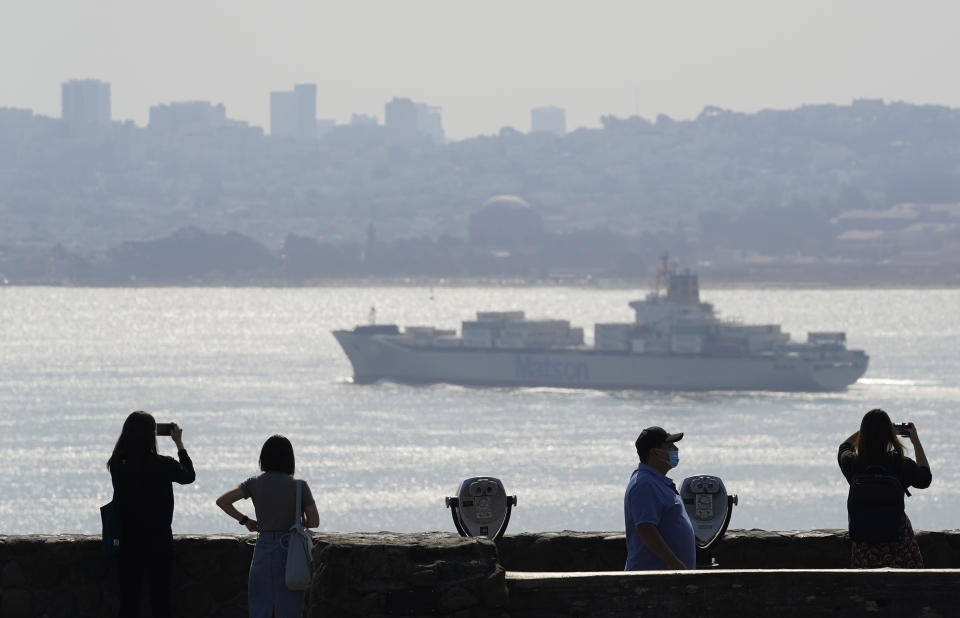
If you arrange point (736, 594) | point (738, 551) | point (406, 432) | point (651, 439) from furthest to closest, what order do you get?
point (406, 432) < point (738, 551) < point (651, 439) < point (736, 594)

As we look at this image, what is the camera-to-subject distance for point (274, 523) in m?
5.49

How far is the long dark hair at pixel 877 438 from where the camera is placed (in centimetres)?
539

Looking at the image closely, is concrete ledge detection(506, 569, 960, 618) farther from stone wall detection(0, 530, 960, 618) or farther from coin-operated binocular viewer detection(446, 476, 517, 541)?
coin-operated binocular viewer detection(446, 476, 517, 541)

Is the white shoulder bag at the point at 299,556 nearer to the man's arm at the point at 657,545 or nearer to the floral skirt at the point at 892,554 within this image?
the man's arm at the point at 657,545

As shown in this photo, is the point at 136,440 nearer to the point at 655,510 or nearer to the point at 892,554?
the point at 655,510

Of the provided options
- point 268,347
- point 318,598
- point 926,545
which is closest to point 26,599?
point 318,598

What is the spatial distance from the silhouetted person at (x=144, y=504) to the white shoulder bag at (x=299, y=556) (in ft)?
1.46

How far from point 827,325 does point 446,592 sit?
16386 cm

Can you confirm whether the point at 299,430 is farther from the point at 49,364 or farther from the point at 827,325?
the point at 827,325

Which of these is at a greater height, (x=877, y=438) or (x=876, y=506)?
(x=877, y=438)

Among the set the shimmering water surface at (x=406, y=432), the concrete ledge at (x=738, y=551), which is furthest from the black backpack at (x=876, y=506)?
the shimmering water surface at (x=406, y=432)

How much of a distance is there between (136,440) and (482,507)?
1.15 m

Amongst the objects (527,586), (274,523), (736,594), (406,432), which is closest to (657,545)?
(736,594)

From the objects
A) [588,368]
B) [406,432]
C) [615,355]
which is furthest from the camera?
[588,368]
